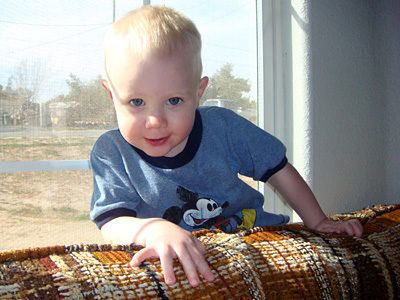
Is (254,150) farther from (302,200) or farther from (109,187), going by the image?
(109,187)

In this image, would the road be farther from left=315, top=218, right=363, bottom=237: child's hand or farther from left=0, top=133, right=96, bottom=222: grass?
left=315, top=218, right=363, bottom=237: child's hand

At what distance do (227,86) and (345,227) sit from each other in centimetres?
84

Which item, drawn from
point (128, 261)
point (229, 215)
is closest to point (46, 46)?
point (229, 215)

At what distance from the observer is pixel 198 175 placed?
0.93 meters

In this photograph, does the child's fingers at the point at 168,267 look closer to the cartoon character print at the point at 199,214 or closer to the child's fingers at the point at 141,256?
the child's fingers at the point at 141,256

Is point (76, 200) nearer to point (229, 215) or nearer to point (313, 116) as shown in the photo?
point (229, 215)

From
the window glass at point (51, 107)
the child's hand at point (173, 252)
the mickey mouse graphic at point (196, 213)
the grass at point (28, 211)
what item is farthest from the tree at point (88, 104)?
the child's hand at point (173, 252)

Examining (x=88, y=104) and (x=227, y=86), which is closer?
(x=88, y=104)

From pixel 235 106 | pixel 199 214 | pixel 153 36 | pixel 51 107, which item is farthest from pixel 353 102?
pixel 51 107

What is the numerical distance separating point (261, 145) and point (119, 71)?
1.39 ft

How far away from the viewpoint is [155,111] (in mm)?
746

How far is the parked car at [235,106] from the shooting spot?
4.95ft

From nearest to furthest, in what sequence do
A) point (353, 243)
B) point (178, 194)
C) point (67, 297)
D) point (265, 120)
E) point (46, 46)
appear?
point (67, 297)
point (353, 243)
point (178, 194)
point (46, 46)
point (265, 120)

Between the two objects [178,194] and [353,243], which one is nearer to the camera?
[353,243]
